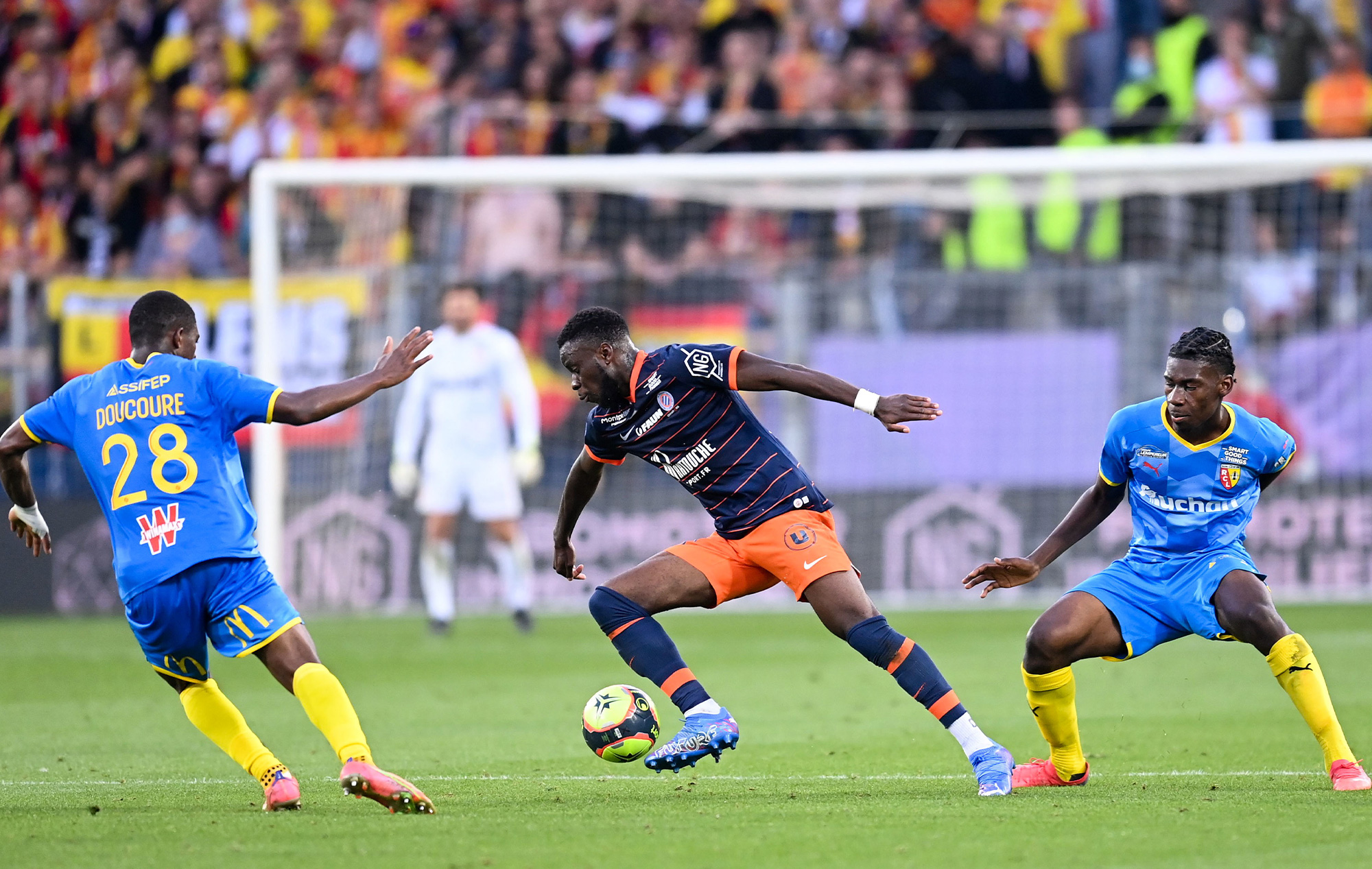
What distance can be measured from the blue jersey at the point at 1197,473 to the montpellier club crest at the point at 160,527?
362cm

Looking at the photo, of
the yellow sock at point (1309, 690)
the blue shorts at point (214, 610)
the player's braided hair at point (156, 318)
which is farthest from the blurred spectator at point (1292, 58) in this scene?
the blue shorts at point (214, 610)

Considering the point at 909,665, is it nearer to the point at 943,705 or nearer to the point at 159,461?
the point at 943,705

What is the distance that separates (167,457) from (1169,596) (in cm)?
381

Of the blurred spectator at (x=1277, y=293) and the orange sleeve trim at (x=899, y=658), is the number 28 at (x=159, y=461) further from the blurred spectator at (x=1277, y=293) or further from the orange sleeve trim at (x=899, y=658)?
the blurred spectator at (x=1277, y=293)

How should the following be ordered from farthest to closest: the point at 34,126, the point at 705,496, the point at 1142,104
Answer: the point at 34,126 < the point at 1142,104 < the point at 705,496

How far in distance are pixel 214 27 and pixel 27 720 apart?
1312 cm

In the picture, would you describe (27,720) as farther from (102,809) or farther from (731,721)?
(731,721)

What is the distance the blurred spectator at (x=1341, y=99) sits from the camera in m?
16.9

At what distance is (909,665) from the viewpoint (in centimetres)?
655

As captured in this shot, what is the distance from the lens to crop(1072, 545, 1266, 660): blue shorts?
261 inches

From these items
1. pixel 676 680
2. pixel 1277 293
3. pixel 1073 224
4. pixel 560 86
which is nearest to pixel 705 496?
pixel 676 680

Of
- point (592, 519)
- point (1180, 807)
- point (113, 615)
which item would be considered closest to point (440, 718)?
point (1180, 807)

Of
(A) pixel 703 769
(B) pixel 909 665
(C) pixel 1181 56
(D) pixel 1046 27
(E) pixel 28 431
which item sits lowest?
(A) pixel 703 769

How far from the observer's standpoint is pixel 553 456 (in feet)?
55.2
